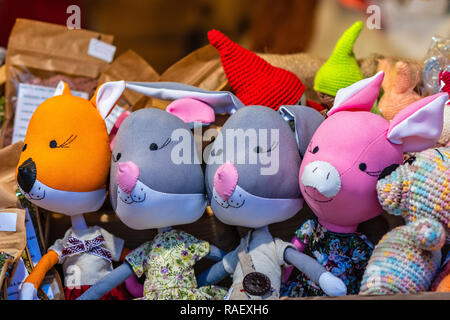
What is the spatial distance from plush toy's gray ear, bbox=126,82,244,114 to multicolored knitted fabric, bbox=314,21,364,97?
231mm

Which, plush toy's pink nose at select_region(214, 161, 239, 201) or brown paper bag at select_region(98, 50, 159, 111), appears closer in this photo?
plush toy's pink nose at select_region(214, 161, 239, 201)

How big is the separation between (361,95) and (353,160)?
158 mm

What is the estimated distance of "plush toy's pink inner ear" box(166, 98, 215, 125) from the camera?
1161mm

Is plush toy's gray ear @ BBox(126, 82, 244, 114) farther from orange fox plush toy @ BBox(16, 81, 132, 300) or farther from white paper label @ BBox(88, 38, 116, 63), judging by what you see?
white paper label @ BBox(88, 38, 116, 63)

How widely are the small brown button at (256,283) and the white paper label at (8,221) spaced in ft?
1.78

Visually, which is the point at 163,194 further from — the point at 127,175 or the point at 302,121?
the point at 302,121

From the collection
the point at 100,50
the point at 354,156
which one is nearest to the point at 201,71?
the point at 100,50

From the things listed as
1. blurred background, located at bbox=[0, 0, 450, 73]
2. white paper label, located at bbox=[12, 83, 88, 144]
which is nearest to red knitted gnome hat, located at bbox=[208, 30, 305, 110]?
white paper label, located at bbox=[12, 83, 88, 144]

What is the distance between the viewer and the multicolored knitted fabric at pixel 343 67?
46.9 inches

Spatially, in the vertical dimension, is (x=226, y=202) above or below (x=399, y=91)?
below

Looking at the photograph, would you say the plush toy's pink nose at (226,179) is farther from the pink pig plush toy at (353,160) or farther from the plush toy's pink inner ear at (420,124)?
the plush toy's pink inner ear at (420,124)

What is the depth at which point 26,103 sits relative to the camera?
145 centimetres
